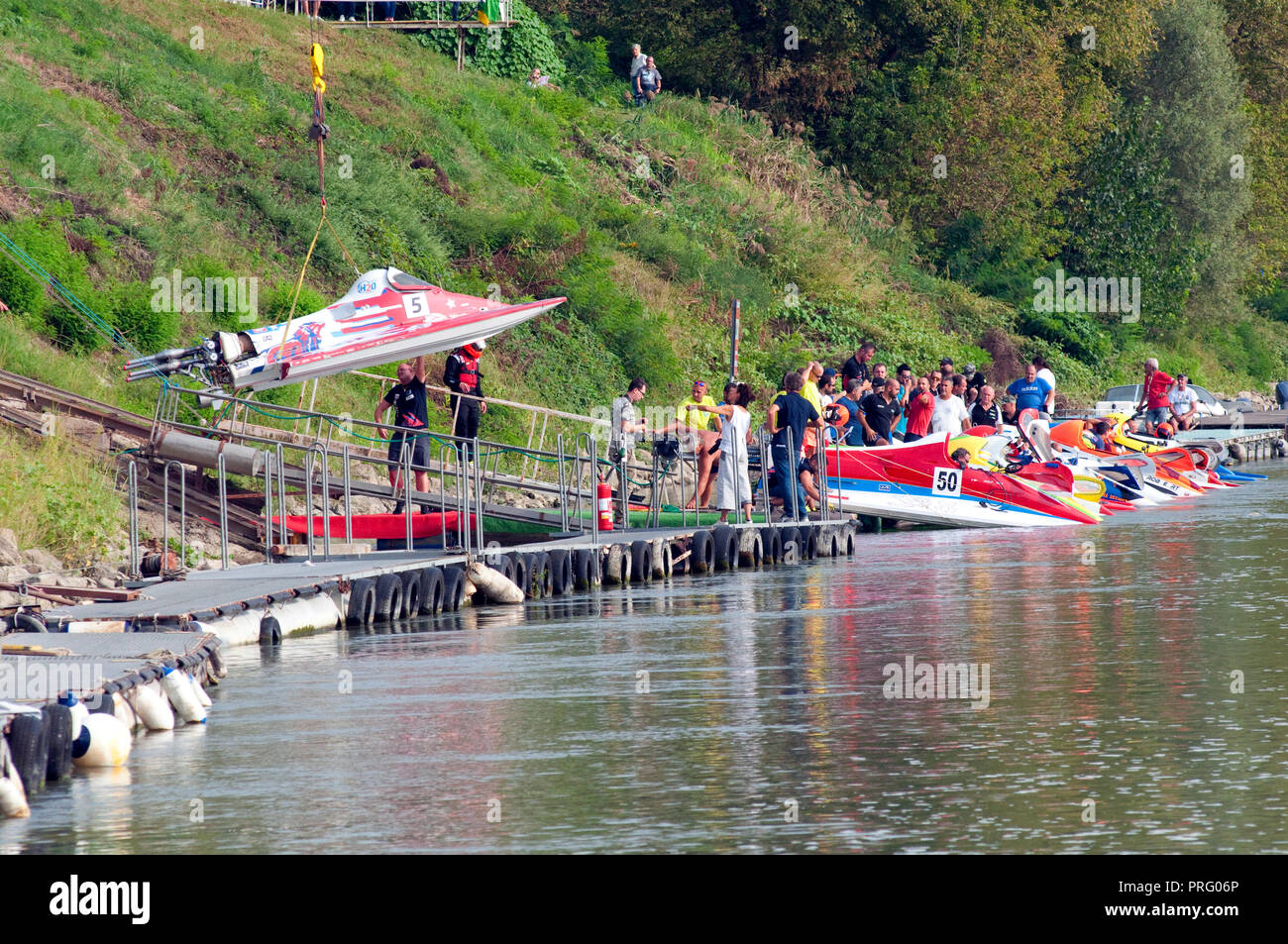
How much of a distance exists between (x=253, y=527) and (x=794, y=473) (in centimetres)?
660

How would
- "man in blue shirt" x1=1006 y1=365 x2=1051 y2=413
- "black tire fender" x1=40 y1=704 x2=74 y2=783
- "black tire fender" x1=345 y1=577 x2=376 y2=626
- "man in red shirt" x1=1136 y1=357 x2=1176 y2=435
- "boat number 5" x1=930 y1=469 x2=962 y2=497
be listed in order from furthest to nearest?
"man in red shirt" x1=1136 y1=357 x2=1176 y2=435
"man in blue shirt" x1=1006 y1=365 x2=1051 y2=413
"boat number 5" x1=930 y1=469 x2=962 y2=497
"black tire fender" x1=345 y1=577 x2=376 y2=626
"black tire fender" x1=40 y1=704 x2=74 y2=783

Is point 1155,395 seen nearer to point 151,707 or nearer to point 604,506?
point 604,506

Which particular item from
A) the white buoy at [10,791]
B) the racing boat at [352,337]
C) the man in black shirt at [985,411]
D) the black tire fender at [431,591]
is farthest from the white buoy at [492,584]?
the man in black shirt at [985,411]

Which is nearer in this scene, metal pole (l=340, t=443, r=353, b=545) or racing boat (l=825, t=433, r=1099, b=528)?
metal pole (l=340, t=443, r=353, b=545)

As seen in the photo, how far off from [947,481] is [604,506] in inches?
275

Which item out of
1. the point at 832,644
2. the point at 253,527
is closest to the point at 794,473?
the point at 253,527

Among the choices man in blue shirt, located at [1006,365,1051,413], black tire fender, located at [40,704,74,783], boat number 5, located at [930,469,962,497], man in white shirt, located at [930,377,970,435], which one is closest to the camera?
black tire fender, located at [40,704,74,783]

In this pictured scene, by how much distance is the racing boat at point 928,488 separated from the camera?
2634 centimetres

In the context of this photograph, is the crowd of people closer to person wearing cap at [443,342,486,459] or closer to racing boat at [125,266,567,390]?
person wearing cap at [443,342,486,459]

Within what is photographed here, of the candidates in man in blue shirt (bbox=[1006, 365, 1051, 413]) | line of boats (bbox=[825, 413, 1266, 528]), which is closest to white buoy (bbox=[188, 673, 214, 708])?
line of boats (bbox=[825, 413, 1266, 528])

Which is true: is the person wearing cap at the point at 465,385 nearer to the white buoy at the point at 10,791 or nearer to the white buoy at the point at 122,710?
the white buoy at the point at 122,710

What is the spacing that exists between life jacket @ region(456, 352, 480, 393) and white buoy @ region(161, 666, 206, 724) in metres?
12.5

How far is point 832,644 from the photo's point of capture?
1432 centimetres

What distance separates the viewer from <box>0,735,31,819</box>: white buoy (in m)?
8.82
